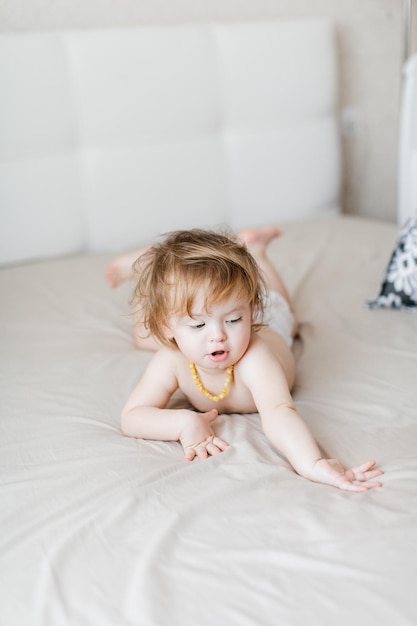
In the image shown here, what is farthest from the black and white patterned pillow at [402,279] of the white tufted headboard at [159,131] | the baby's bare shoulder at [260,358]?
the white tufted headboard at [159,131]

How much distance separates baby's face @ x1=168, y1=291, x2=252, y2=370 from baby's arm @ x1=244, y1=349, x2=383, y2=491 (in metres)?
0.07

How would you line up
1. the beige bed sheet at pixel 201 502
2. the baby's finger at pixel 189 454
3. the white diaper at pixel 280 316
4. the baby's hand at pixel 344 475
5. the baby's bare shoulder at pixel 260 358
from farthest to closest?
1. the white diaper at pixel 280 316
2. the baby's bare shoulder at pixel 260 358
3. the baby's finger at pixel 189 454
4. the baby's hand at pixel 344 475
5. the beige bed sheet at pixel 201 502

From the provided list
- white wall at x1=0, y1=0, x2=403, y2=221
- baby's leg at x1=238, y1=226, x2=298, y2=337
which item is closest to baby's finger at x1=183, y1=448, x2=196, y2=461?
baby's leg at x1=238, y1=226, x2=298, y2=337

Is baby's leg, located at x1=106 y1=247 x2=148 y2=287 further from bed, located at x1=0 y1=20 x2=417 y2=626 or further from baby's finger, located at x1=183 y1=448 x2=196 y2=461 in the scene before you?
baby's finger, located at x1=183 y1=448 x2=196 y2=461

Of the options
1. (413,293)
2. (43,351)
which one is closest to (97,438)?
(43,351)

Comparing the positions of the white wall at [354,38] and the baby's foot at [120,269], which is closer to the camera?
the baby's foot at [120,269]

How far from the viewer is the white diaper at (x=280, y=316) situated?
152 cm

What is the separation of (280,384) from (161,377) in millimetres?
207

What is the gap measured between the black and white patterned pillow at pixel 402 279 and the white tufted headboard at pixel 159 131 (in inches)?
33.4

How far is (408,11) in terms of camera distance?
8.49ft

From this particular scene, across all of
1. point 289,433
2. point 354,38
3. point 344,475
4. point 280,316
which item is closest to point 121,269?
point 280,316

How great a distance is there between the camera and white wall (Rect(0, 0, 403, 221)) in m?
2.28

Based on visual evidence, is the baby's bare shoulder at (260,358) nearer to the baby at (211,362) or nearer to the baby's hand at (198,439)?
the baby at (211,362)

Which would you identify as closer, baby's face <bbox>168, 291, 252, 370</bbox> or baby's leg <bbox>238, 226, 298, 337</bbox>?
baby's face <bbox>168, 291, 252, 370</bbox>
